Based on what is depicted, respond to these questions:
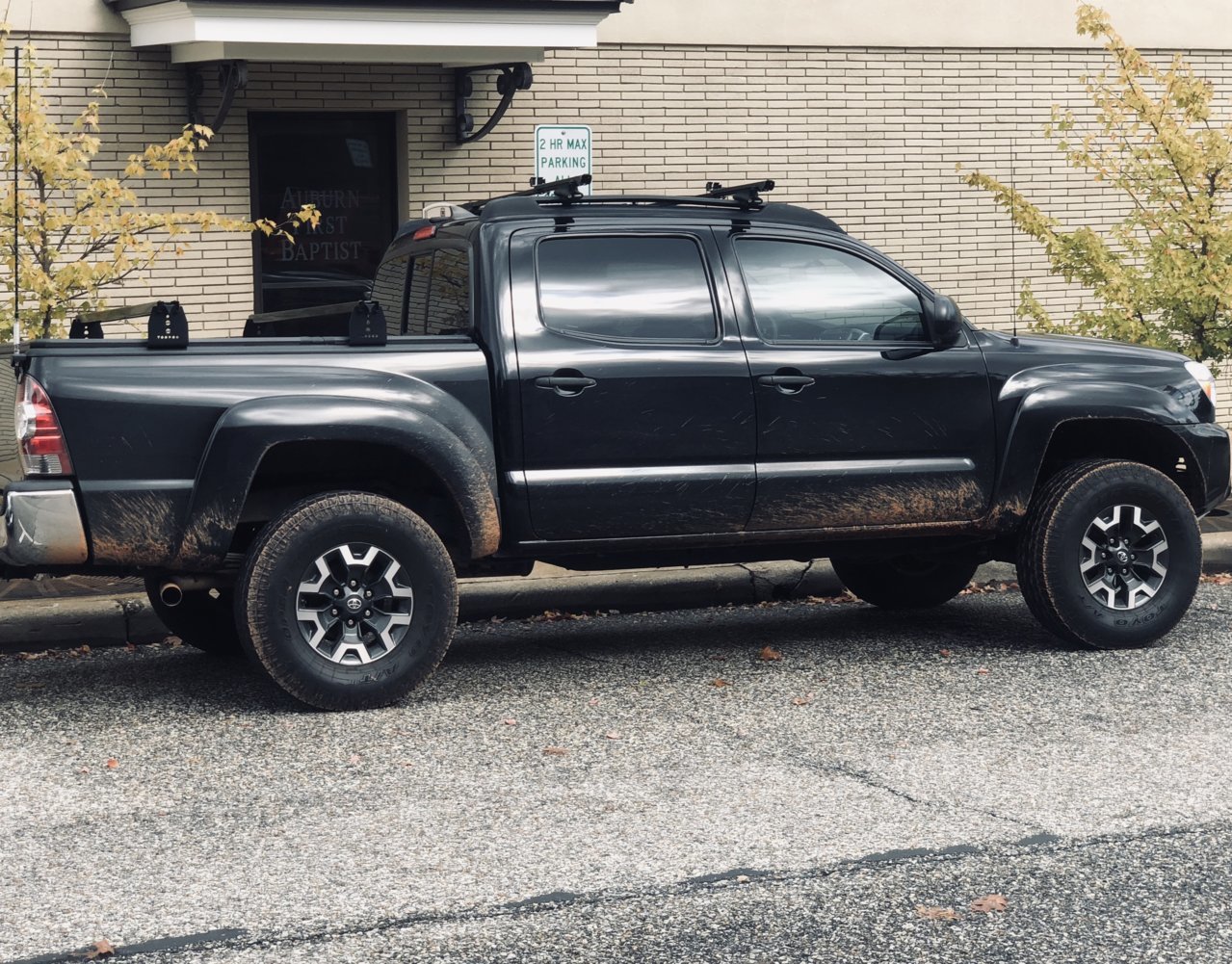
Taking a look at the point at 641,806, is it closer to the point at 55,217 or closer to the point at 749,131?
the point at 55,217

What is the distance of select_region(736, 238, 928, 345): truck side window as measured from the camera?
7.36 metres

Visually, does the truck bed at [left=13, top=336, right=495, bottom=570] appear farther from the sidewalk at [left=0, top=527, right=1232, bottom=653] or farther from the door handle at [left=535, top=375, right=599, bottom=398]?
the sidewalk at [left=0, top=527, right=1232, bottom=653]

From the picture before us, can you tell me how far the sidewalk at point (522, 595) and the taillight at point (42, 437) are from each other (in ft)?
6.29

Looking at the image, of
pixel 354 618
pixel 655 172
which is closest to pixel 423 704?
pixel 354 618

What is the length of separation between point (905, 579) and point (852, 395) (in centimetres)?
175

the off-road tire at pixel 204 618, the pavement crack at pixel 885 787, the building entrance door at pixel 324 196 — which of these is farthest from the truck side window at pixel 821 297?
the building entrance door at pixel 324 196

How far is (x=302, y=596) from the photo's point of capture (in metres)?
6.58

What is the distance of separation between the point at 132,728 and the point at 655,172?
8.56 metres

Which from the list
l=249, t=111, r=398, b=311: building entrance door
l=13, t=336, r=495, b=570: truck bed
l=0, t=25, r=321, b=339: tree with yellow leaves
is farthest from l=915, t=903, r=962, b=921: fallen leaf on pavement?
l=249, t=111, r=398, b=311: building entrance door

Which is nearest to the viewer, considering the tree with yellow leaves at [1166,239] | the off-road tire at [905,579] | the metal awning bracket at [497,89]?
the off-road tire at [905,579]

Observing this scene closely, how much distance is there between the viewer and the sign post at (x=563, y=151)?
11500mm

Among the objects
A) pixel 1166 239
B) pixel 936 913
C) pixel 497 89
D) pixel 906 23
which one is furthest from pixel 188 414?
pixel 906 23

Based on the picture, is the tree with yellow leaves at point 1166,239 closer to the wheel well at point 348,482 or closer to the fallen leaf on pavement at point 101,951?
the wheel well at point 348,482

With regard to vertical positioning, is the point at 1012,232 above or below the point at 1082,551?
above
